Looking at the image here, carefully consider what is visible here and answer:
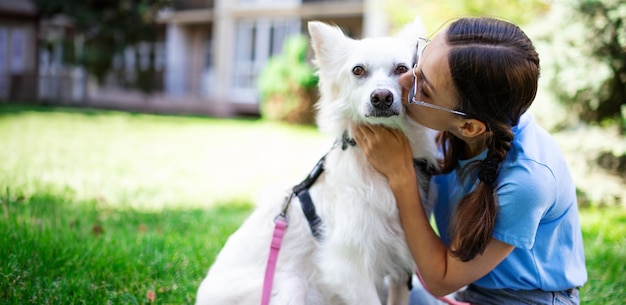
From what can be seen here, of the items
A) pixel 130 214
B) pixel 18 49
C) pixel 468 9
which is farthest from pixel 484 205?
pixel 18 49

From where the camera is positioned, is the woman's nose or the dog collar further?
the dog collar

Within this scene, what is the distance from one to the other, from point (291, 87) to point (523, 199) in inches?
563

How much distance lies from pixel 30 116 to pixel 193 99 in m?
9.78

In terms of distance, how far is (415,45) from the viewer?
269 cm

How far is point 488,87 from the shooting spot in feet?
6.59

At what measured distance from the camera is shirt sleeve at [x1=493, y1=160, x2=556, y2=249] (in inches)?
79.7

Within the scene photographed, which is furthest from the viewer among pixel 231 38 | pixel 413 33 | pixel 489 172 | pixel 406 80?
pixel 231 38

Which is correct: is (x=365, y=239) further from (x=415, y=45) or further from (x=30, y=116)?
(x=30, y=116)

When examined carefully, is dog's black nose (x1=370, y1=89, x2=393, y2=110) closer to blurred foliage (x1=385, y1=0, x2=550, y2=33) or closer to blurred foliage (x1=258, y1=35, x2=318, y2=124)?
blurred foliage (x1=385, y1=0, x2=550, y2=33)

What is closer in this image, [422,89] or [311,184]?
[422,89]

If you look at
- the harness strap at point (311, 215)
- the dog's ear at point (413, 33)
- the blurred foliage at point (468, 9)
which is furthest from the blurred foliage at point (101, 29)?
the harness strap at point (311, 215)

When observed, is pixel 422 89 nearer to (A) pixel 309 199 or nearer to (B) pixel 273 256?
(A) pixel 309 199

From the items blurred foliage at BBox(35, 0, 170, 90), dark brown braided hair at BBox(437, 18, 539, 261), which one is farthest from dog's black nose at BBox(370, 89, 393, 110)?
blurred foliage at BBox(35, 0, 170, 90)

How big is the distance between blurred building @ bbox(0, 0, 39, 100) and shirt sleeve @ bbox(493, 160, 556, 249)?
25.5 metres
